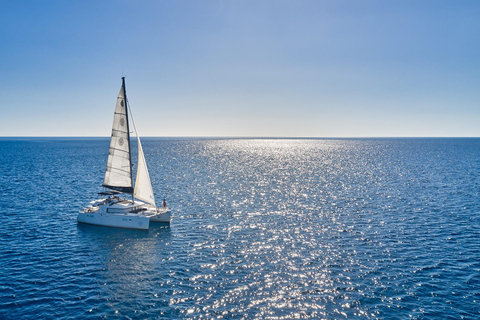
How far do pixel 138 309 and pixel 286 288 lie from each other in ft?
41.1

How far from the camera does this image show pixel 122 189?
147 ft

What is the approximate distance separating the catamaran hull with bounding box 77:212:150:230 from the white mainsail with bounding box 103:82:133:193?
14.7ft

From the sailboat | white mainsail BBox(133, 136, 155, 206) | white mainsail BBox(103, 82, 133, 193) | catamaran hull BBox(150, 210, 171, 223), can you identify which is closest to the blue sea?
catamaran hull BBox(150, 210, 171, 223)

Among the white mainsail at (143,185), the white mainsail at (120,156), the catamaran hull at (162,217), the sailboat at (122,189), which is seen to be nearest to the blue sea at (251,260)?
the catamaran hull at (162,217)

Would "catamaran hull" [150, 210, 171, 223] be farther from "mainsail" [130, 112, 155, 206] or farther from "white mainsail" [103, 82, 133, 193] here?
"white mainsail" [103, 82, 133, 193]

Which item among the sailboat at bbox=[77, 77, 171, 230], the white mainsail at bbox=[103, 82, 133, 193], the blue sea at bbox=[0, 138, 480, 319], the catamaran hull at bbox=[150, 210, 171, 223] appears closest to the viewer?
the blue sea at bbox=[0, 138, 480, 319]

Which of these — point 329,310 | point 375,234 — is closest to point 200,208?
point 375,234

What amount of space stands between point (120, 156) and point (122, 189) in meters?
5.18

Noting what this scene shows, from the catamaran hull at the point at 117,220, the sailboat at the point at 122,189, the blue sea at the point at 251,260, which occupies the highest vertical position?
the sailboat at the point at 122,189

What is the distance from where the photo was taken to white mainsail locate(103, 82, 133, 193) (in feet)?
138

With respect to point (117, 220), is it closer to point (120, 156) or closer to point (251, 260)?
point (120, 156)

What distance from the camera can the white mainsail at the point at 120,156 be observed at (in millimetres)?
42100

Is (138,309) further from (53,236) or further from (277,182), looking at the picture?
(277,182)

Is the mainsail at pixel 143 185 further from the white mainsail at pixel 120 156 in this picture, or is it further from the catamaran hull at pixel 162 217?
the catamaran hull at pixel 162 217
